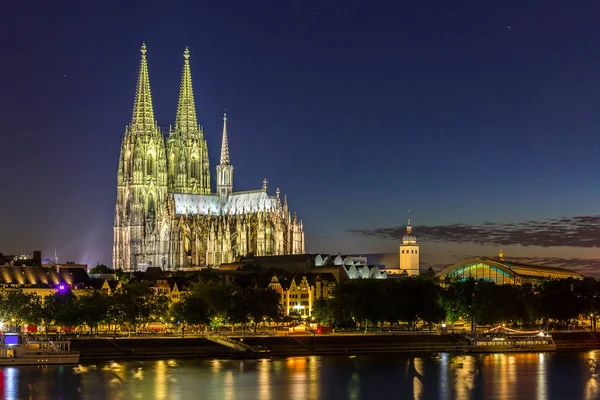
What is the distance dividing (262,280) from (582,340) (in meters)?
39.3

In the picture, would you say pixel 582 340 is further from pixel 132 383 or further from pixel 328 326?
pixel 132 383

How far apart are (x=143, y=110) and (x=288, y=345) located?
84423 millimetres

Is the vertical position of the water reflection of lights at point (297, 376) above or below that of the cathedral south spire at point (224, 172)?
below

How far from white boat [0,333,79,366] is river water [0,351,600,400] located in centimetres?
200

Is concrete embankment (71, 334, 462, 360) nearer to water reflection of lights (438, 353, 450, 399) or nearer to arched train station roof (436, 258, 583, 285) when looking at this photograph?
water reflection of lights (438, 353, 450, 399)

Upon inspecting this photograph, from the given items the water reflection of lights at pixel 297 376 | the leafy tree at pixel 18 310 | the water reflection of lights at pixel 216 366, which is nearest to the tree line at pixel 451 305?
the water reflection of lights at pixel 297 376

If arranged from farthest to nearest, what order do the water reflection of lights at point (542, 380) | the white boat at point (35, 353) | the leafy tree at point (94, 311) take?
the leafy tree at point (94, 311) → the white boat at point (35, 353) → the water reflection of lights at point (542, 380)

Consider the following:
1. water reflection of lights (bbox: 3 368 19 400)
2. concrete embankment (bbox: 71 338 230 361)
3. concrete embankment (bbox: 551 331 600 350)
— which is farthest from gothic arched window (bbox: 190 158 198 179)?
water reflection of lights (bbox: 3 368 19 400)

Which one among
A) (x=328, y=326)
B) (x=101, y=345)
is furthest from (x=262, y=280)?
(x=101, y=345)

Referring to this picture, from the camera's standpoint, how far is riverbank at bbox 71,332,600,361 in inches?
3957

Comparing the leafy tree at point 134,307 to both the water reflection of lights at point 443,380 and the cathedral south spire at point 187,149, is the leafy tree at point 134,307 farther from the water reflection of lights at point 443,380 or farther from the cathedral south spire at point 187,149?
the cathedral south spire at point 187,149

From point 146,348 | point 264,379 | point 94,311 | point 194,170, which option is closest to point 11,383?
point 264,379

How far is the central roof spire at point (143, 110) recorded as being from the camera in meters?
184

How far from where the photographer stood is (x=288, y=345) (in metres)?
107
